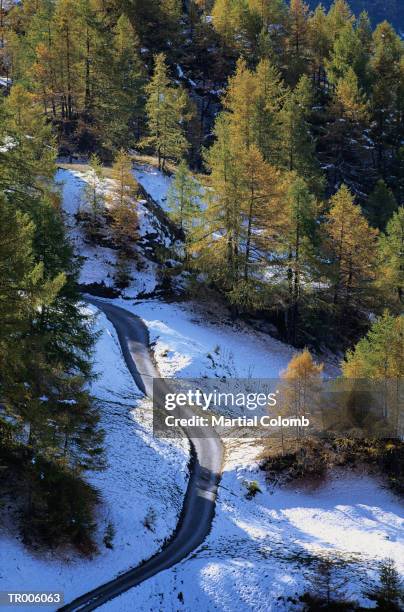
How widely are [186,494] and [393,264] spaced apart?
72.9ft

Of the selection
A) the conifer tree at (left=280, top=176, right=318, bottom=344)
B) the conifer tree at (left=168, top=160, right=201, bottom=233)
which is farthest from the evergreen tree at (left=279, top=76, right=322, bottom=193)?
the conifer tree at (left=280, top=176, right=318, bottom=344)

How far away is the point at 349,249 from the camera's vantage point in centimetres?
3516

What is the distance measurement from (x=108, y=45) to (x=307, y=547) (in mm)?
51671

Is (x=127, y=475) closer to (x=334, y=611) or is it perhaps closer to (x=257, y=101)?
(x=334, y=611)

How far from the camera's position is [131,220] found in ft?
131

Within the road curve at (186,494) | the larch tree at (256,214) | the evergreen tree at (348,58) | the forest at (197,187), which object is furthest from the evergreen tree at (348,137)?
the road curve at (186,494)

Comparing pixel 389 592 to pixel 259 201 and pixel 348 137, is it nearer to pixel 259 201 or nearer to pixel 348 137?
pixel 259 201

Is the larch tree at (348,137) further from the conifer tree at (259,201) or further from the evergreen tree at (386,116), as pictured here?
the conifer tree at (259,201)

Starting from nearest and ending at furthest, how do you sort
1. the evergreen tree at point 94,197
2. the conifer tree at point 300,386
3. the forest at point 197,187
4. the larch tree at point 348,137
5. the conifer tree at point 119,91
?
the forest at point 197,187 → the conifer tree at point 300,386 → the evergreen tree at point 94,197 → the conifer tree at point 119,91 → the larch tree at point 348,137

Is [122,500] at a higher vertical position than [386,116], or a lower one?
lower

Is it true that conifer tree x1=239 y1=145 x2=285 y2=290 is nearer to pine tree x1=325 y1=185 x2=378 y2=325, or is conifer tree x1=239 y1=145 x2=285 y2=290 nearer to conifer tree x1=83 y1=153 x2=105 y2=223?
pine tree x1=325 y1=185 x2=378 y2=325

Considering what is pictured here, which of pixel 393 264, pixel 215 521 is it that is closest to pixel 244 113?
pixel 393 264

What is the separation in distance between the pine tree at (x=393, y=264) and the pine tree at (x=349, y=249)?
3.17ft

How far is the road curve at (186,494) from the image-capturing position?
16.2 meters
